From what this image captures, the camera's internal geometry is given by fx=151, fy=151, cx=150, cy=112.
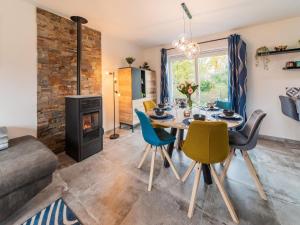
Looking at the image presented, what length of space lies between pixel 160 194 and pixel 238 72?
3.11 metres

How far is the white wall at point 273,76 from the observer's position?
3071mm

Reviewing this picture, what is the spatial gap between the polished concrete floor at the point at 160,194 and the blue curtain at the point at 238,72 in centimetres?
130

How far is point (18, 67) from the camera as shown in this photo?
89.6 inches

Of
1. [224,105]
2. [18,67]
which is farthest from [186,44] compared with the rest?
[18,67]

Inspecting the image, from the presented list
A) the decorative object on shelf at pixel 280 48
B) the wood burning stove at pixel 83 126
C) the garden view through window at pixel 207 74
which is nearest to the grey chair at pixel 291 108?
the decorative object on shelf at pixel 280 48

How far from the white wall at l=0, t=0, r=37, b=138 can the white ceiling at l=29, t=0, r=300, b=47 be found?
0.35 meters

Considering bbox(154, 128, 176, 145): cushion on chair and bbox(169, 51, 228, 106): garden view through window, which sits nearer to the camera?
bbox(154, 128, 176, 145): cushion on chair

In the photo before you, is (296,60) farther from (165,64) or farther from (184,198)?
(184,198)

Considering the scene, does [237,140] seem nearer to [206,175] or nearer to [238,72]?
[206,175]

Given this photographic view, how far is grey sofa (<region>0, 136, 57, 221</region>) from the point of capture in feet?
4.52

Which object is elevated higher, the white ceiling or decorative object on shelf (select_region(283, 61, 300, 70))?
the white ceiling

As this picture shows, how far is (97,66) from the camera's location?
3.57 meters

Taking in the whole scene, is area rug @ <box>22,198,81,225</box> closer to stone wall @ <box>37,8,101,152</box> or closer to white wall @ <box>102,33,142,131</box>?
stone wall @ <box>37,8,101,152</box>

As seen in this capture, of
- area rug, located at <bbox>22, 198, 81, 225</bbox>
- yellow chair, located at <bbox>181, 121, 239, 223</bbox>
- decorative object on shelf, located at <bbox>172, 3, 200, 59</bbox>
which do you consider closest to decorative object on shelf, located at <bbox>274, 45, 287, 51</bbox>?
decorative object on shelf, located at <bbox>172, 3, 200, 59</bbox>
